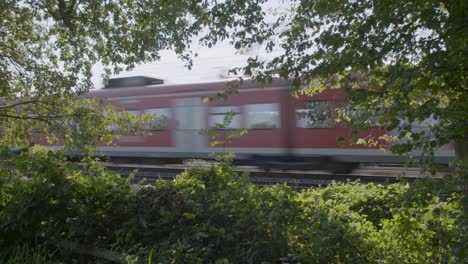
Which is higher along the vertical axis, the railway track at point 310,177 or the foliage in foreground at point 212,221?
the foliage in foreground at point 212,221

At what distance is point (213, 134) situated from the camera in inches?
212

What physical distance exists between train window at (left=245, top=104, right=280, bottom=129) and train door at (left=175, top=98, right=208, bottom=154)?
1585 mm

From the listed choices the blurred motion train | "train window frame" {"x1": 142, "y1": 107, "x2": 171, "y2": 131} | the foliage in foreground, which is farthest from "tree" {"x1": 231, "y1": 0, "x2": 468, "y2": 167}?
"train window frame" {"x1": 142, "y1": 107, "x2": 171, "y2": 131}

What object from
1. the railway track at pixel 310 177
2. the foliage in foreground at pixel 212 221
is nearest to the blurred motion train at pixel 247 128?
the railway track at pixel 310 177

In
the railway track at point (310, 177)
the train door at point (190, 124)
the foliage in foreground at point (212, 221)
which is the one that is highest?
the train door at point (190, 124)

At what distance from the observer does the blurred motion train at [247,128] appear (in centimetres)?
1284

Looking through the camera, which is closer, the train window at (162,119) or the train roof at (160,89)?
the train roof at (160,89)

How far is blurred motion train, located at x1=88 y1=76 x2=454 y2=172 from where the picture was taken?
1284cm

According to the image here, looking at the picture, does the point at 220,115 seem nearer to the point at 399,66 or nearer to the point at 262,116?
the point at 262,116

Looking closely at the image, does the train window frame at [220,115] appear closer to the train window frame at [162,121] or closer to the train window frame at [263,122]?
the train window frame at [263,122]

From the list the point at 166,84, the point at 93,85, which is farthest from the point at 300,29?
the point at 166,84

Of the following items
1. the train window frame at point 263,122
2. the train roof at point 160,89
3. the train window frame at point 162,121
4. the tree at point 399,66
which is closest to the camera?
the tree at point 399,66

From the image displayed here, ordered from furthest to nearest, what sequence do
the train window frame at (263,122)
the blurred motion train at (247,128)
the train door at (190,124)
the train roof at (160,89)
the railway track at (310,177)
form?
the train door at (190,124) → the train roof at (160,89) → the train window frame at (263,122) → the blurred motion train at (247,128) → the railway track at (310,177)

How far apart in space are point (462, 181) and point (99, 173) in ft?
14.7
